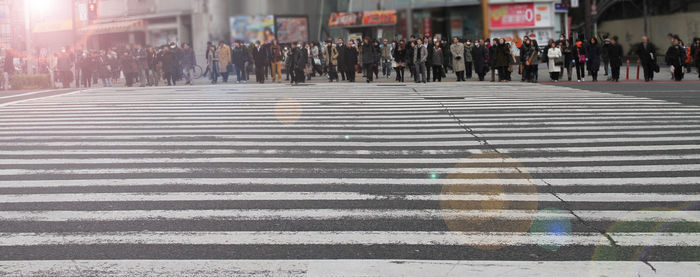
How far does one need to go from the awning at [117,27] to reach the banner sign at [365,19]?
12.8 meters

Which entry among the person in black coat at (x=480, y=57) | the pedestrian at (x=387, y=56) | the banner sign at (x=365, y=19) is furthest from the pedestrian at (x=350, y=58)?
the banner sign at (x=365, y=19)

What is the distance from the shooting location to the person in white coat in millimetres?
26297

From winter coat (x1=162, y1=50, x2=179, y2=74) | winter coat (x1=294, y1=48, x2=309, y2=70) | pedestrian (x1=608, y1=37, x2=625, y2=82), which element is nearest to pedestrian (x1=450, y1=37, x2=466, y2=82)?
pedestrian (x1=608, y1=37, x2=625, y2=82)

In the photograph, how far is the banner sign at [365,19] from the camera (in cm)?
3988

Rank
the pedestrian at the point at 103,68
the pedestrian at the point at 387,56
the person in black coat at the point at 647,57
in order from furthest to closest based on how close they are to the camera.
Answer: the pedestrian at the point at 103,68
the pedestrian at the point at 387,56
the person in black coat at the point at 647,57

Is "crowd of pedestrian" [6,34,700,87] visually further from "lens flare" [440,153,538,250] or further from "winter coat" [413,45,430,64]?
"lens flare" [440,153,538,250]

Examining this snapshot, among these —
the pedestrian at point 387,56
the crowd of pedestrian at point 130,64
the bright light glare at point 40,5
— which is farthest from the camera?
the bright light glare at point 40,5

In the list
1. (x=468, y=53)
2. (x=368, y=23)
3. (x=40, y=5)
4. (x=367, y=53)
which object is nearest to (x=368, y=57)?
(x=367, y=53)

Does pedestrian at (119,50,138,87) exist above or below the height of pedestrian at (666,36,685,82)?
above

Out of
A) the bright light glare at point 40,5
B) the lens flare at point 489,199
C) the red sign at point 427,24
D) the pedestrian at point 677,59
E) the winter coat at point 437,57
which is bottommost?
the lens flare at point 489,199

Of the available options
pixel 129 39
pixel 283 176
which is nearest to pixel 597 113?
pixel 283 176

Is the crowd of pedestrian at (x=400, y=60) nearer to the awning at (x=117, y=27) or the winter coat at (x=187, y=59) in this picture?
the winter coat at (x=187, y=59)

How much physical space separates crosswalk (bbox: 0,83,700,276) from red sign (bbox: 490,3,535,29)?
23079 mm

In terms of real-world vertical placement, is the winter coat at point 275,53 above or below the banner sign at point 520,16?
below
